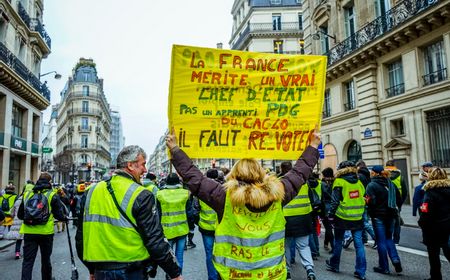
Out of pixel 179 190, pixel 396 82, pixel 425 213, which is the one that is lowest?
pixel 425 213

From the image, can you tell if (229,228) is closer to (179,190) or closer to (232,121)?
(232,121)

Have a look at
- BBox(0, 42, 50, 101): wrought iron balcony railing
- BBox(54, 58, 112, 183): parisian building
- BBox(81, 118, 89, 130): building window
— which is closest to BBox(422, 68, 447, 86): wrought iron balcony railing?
BBox(0, 42, 50, 101): wrought iron balcony railing

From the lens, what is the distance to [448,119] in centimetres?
1391

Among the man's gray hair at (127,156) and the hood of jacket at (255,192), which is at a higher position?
the man's gray hair at (127,156)

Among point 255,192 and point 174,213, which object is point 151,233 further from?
point 174,213

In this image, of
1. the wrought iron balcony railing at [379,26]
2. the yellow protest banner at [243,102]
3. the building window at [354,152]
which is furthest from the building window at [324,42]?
the yellow protest banner at [243,102]

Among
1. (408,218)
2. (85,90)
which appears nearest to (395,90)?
(408,218)

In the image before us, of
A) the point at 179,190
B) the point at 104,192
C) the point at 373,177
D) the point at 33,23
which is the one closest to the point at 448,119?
the point at 373,177

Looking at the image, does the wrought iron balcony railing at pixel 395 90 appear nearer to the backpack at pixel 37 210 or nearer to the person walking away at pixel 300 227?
the person walking away at pixel 300 227

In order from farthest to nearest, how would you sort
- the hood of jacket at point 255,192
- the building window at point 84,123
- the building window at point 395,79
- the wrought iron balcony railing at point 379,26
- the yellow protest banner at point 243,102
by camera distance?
1. the building window at point 84,123
2. the building window at point 395,79
3. the wrought iron balcony railing at point 379,26
4. the yellow protest banner at point 243,102
5. the hood of jacket at point 255,192

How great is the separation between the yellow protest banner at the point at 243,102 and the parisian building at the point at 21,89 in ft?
58.4

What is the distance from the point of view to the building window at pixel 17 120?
21.2 m

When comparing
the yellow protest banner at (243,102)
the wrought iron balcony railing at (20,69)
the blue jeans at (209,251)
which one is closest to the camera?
the yellow protest banner at (243,102)

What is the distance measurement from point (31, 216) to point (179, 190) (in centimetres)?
239
